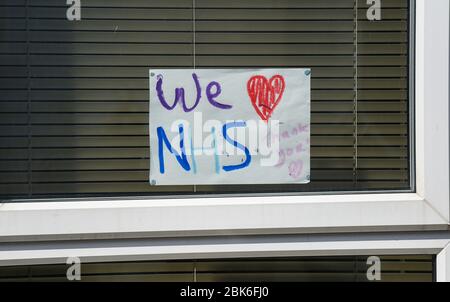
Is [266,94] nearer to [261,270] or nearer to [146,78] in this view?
[146,78]

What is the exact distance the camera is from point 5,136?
11.1 feet

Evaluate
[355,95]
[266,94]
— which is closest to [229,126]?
[266,94]

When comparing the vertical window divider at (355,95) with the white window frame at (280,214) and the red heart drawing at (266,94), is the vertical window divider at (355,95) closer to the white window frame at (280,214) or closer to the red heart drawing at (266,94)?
the white window frame at (280,214)

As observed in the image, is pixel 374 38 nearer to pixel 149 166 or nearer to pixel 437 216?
pixel 437 216

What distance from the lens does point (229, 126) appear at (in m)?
3.47

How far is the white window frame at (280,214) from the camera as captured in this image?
332 cm

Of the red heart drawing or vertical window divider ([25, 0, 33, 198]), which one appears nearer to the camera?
vertical window divider ([25, 0, 33, 198])

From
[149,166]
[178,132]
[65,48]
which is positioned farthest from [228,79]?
[65,48]

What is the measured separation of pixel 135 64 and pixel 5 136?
2.53 feet

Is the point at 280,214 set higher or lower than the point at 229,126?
lower

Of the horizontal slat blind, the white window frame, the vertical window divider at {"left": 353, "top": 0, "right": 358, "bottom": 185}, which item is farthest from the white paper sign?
the horizontal slat blind

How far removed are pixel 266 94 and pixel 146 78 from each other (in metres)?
0.64

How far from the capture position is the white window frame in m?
3.32

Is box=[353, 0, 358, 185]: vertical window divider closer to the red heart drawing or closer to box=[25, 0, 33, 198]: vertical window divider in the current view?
→ the red heart drawing
